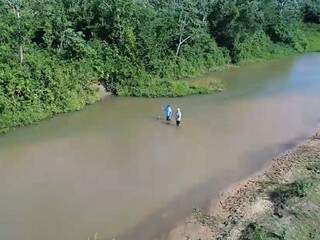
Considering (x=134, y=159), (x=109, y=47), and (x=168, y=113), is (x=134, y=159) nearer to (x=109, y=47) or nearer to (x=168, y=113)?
(x=168, y=113)

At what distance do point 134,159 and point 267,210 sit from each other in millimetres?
6294

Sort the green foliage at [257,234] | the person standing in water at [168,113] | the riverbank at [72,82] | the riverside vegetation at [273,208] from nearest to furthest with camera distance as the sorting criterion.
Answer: the green foliage at [257,234], the riverside vegetation at [273,208], the riverbank at [72,82], the person standing in water at [168,113]

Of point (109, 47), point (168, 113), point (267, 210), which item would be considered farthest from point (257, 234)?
point (109, 47)

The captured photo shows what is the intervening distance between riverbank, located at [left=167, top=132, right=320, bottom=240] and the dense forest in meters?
10.8

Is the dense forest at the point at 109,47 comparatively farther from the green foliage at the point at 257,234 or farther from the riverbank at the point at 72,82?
the green foliage at the point at 257,234

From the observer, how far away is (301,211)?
48.5 feet

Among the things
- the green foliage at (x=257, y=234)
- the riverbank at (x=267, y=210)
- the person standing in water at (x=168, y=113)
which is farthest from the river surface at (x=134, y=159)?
the green foliage at (x=257, y=234)

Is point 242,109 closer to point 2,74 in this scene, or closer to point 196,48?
point 196,48

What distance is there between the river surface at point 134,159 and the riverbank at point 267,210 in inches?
27.3

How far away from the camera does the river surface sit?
15492mm

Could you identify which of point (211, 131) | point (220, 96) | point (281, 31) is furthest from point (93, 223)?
point (281, 31)

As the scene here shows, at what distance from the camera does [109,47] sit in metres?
29.3

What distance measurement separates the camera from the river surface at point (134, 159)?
15.5 m

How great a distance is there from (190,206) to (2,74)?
11712 millimetres
